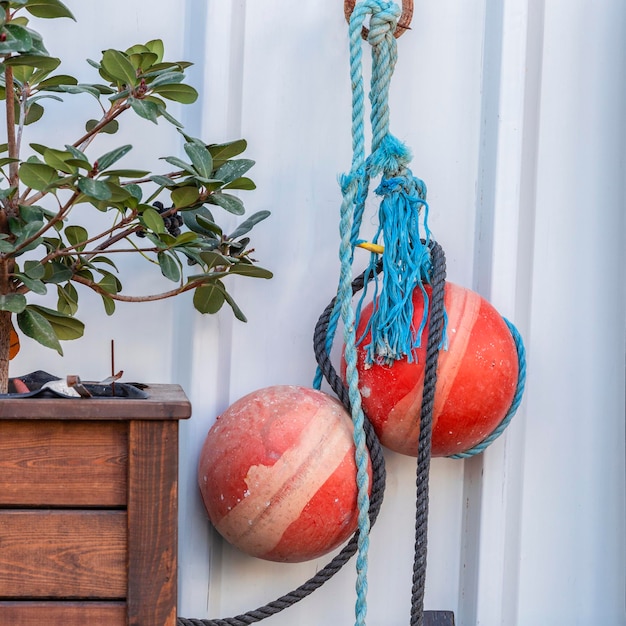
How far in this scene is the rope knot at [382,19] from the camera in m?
1.33

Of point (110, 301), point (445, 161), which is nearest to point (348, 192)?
point (445, 161)

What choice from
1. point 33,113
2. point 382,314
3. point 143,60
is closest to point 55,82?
point 33,113

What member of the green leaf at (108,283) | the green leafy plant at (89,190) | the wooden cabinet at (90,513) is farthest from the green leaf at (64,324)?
the wooden cabinet at (90,513)

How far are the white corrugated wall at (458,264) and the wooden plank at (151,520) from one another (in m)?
0.44

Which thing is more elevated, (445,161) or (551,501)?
(445,161)

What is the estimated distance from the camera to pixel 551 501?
1.50 meters

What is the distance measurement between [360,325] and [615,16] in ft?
2.60

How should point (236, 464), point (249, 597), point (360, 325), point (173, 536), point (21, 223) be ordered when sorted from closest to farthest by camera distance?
point (173, 536) → point (21, 223) → point (236, 464) → point (360, 325) → point (249, 597)

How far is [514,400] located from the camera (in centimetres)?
138

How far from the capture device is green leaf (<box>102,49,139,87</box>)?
3.51 ft

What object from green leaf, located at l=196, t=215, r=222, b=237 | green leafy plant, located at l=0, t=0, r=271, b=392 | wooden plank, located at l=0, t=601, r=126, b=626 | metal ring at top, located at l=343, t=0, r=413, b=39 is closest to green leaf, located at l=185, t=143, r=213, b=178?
green leafy plant, located at l=0, t=0, r=271, b=392

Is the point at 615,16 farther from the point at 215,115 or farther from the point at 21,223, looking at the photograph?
the point at 21,223

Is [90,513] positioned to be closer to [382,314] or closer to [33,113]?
[382,314]

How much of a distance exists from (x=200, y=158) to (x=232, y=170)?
0.22ft
